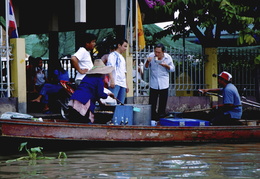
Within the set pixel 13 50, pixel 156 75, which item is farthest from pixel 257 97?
pixel 13 50

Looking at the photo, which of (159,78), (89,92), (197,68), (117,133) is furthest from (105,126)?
(197,68)

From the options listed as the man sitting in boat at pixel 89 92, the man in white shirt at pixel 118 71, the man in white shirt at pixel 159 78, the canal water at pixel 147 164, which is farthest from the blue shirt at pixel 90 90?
the man in white shirt at pixel 159 78

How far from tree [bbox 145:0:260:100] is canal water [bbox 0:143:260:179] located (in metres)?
4.93

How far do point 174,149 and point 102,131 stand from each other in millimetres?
1365

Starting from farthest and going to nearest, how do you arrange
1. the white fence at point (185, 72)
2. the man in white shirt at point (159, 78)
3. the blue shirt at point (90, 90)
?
the white fence at point (185, 72), the man in white shirt at point (159, 78), the blue shirt at point (90, 90)

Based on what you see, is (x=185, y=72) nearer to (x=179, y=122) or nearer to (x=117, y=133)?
(x=179, y=122)

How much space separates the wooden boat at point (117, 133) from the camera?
9.70 metres

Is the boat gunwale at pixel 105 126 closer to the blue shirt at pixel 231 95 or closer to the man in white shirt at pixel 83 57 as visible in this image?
the blue shirt at pixel 231 95

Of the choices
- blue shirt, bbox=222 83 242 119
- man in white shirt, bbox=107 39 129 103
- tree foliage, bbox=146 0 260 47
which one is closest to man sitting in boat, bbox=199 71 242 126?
Result: blue shirt, bbox=222 83 242 119

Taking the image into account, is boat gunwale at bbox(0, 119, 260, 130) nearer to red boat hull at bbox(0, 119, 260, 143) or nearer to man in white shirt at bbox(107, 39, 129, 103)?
red boat hull at bbox(0, 119, 260, 143)

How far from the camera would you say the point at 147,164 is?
28.6 feet

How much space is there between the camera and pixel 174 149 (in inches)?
419

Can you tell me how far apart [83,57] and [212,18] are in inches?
210

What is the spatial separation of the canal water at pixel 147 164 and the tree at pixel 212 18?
16.2ft
